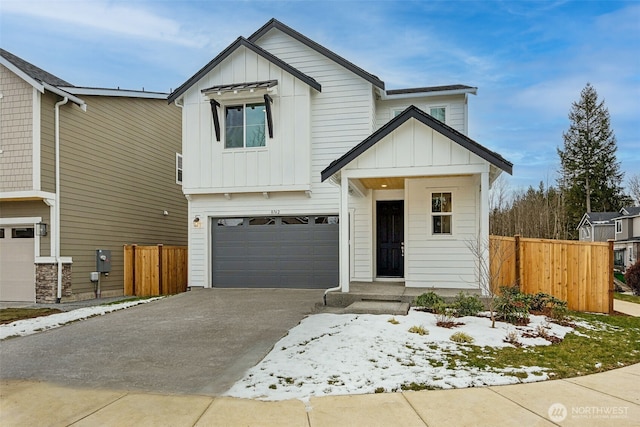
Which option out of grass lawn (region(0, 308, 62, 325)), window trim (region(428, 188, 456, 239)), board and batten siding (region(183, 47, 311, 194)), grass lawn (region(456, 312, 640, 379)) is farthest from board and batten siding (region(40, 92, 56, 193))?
grass lawn (region(456, 312, 640, 379))

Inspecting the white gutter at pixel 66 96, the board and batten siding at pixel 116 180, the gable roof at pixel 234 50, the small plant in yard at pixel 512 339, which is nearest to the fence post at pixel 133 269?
the board and batten siding at pixel 116 180

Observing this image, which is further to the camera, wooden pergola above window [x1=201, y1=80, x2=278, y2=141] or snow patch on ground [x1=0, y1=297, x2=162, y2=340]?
wooden pergola above window [x1=201, y1=80, x2=278, y2=141]

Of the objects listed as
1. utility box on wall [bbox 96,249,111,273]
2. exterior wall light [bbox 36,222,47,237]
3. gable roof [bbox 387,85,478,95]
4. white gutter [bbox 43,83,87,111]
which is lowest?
utility box on wall [bbox 96,249,111,273]

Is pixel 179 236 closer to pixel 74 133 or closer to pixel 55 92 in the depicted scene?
pixel 74 133

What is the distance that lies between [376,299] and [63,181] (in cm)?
973

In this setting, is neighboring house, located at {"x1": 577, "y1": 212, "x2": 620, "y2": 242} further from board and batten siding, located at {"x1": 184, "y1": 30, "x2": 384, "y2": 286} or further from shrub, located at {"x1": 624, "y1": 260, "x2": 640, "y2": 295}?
board and batten siding, located at {"x1": 184, "y1": 30, "x2": 384, "y2": 286}

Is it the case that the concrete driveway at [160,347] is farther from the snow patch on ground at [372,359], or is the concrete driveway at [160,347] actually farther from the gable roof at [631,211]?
the gable roof at [631,211]

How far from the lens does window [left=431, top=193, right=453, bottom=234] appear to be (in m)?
10.2

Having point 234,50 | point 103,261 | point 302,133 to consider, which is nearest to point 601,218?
point 302,133

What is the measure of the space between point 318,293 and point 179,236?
863 cm

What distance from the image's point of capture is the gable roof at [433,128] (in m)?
8.12

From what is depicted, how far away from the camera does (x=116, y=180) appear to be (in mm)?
13914

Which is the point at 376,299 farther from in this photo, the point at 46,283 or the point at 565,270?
the point at 46,283

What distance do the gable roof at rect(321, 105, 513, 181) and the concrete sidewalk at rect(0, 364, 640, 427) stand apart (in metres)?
4.63
